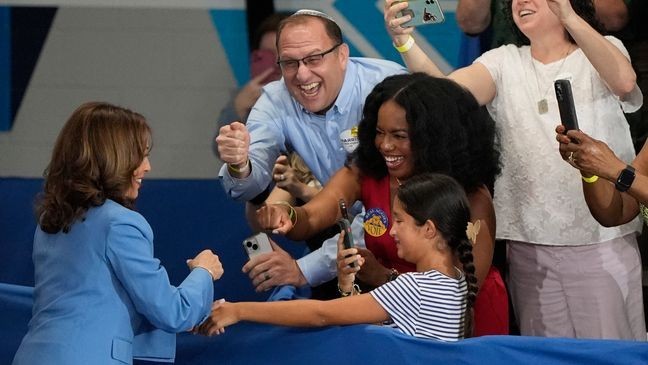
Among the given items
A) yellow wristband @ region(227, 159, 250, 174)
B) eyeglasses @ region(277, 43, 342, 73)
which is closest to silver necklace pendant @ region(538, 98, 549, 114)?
eyeglasses @ region(277, 43, 342, 73)

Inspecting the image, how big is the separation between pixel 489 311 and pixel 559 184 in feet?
1.63

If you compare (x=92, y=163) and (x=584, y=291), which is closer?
(x=92, y=163)

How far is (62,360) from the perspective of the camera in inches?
115

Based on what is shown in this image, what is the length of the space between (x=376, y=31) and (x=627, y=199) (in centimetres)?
317

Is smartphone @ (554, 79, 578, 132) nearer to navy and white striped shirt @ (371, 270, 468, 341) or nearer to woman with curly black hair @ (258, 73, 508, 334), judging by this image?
woman with curly black hair @ (258, 73, 508, 334)

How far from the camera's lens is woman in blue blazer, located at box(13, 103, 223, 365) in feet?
9.64

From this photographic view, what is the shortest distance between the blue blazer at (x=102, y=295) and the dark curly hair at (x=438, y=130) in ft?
2.71

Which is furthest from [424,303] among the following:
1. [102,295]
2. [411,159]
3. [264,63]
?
[264,63]

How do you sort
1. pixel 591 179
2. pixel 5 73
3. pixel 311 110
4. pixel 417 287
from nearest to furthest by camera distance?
pixel 417 287
pixel 591 179
pixel 311 110
pixel 5 73

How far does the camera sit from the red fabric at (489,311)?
137 inches

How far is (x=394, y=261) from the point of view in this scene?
3547 millimetres

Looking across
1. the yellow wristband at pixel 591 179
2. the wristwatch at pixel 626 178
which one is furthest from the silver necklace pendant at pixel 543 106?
the wristwatch at pixel 626 178

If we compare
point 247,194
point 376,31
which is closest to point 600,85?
point 247,194

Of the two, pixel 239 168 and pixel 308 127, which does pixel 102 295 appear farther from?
pixel 308 127
